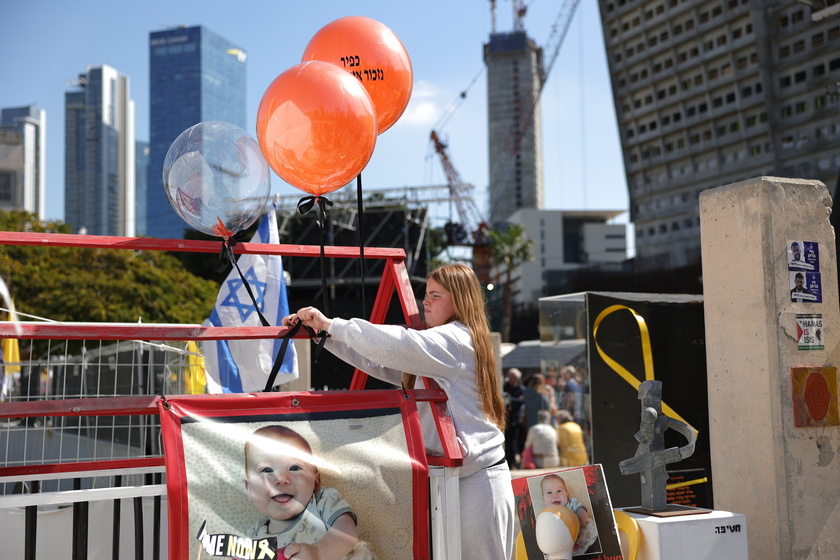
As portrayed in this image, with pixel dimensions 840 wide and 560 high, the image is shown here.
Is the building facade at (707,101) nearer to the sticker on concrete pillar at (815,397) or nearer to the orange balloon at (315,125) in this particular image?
the sticker on concrete pillar at (815,397)

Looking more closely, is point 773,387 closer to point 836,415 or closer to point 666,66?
point 836,415

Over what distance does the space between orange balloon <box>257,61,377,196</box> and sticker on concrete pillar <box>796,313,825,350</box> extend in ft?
8.26

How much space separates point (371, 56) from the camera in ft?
13.5

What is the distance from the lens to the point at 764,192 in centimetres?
439

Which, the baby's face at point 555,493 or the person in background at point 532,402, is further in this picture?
the person in background at point 532,402

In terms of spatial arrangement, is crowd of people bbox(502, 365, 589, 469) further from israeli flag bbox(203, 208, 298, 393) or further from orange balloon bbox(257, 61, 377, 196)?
orange balloon bbox(257, 61, 377, 196)

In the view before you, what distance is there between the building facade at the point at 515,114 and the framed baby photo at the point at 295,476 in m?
174

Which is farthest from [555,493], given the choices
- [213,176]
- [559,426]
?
[559,426]

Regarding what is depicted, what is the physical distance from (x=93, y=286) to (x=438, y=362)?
Answer: 79.7ft

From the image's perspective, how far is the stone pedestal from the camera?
3.48 m

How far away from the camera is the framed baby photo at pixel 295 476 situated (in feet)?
7.96

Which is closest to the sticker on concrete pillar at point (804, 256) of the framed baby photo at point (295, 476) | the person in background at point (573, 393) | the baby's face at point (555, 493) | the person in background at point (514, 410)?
the baby's face at point (555, 493)

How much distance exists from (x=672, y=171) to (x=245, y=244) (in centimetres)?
7288

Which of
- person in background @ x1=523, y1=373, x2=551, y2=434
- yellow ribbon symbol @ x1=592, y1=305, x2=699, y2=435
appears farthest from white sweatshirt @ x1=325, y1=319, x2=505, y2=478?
person in background @ x1=523, y1=373, x2=551, y2=434
